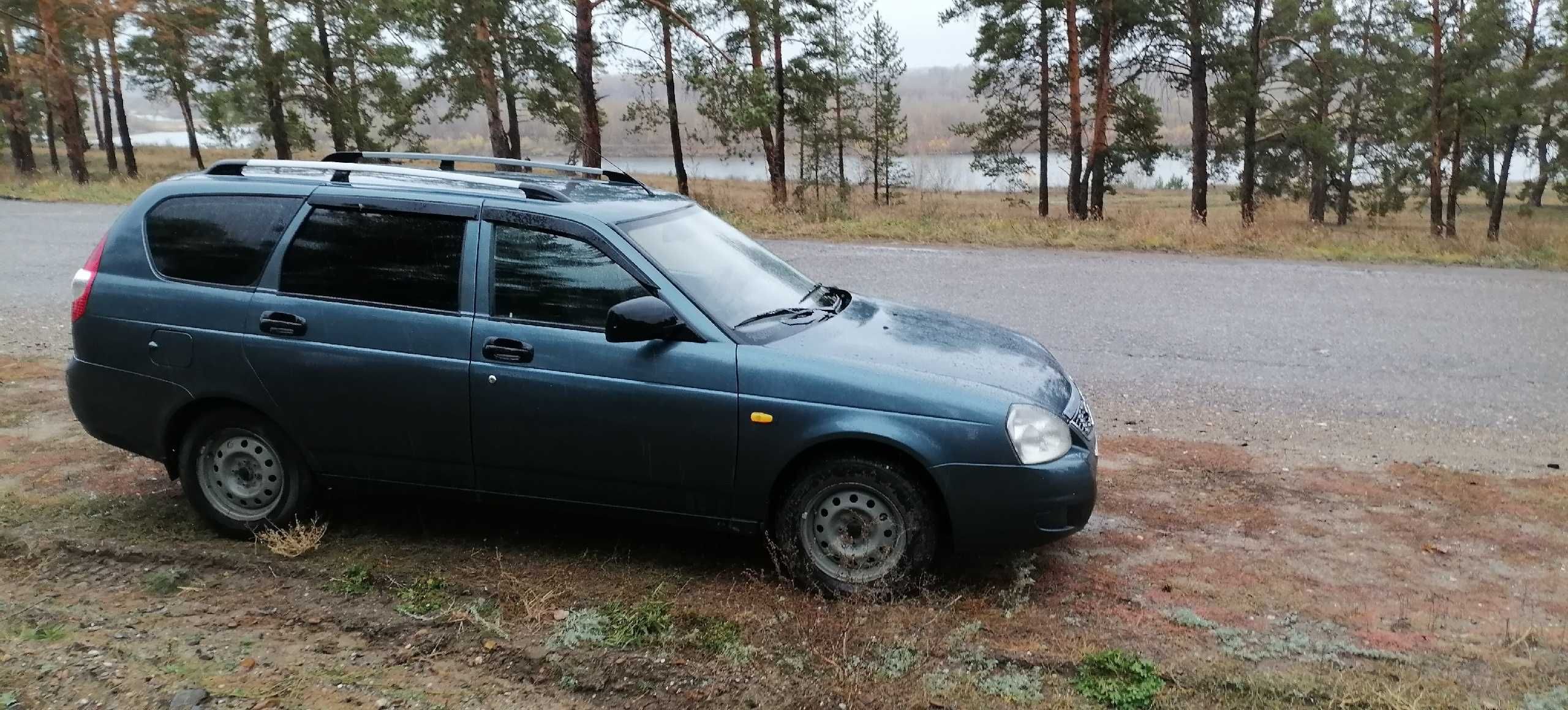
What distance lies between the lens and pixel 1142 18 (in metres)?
27.1

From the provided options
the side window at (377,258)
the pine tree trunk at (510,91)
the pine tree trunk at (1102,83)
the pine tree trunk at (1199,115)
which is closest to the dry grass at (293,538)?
the side window at (377,258)

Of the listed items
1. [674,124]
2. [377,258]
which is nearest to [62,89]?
[674,124]

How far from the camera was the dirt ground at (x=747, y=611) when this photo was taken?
11.1 ft

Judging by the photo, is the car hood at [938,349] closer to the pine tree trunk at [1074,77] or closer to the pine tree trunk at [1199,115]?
the pine tree trunk at [1074,77]

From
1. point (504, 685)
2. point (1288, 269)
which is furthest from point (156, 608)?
point (1288, 269)

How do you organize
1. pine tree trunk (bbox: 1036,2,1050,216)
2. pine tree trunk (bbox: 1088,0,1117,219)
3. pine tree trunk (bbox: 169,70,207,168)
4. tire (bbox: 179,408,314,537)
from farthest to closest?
pine tree trunk (bbox: 169,70,207,168) < pine tree trunk (bbox: 1036,2,1050,216) < pine tree trunk (bbox: 1088,0,1117,219) < tire (bbox: 179,408,314,537)

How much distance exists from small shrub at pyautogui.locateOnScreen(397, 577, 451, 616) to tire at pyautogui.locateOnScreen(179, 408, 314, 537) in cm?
87

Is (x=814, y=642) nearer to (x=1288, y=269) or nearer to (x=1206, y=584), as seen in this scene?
(x=1206, y=584)

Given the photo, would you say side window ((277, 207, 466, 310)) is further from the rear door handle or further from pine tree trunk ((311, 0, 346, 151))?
pine tree trunk ((311, 0, 346, 151))

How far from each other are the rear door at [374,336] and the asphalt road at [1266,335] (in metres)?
4.22

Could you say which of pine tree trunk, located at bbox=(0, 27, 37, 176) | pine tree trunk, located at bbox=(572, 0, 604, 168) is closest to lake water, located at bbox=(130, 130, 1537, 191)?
pine tree trunk, located at bbox=(0, 27, 37, 176)

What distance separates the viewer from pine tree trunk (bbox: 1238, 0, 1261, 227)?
28.2m

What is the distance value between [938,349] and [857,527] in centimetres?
88

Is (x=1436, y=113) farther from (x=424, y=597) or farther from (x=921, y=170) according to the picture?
(x=424, y=597)
